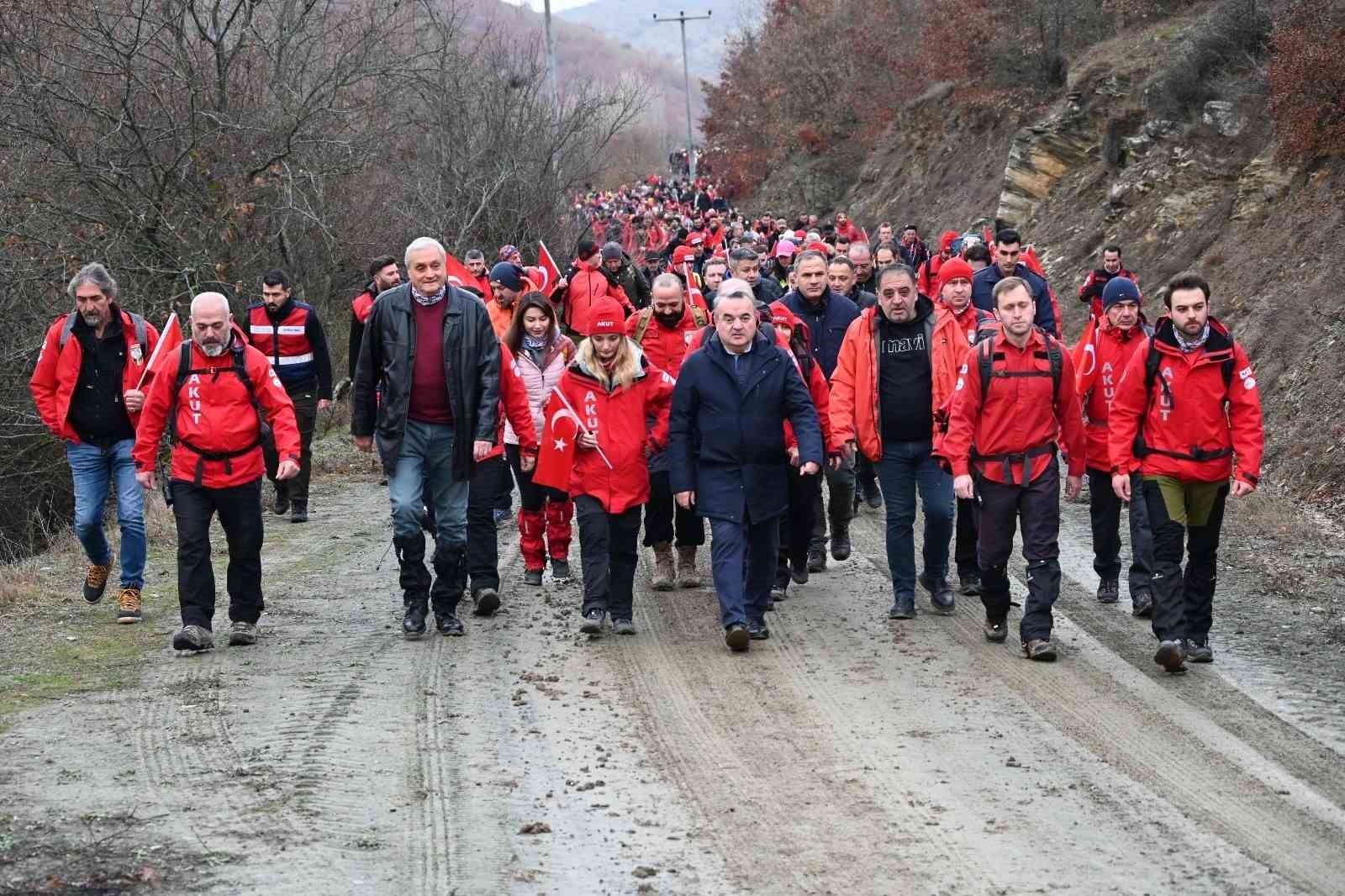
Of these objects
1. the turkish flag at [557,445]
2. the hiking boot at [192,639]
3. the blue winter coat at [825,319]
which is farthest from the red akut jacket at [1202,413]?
the hiking boot at [192,639]

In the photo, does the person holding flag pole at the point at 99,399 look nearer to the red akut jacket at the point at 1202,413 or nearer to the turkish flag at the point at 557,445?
the turkish flag at the point at 557,445

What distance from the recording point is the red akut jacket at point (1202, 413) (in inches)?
333

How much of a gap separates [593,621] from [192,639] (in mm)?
2256

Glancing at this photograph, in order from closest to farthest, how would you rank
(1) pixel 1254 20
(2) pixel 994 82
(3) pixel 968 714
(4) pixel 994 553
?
1. (3) pixel 968 714
2. (4) pixel 994 553
3. (1) pixel 1254 20
4. (2) pixel 994 82

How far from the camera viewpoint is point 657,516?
1089cm

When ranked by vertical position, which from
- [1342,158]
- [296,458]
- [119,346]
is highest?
[1342,158]

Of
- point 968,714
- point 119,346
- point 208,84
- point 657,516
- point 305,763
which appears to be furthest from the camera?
point 208,84

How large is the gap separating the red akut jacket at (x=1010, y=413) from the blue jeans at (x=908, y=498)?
0.88m

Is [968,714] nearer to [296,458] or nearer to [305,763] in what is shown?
[305,763]

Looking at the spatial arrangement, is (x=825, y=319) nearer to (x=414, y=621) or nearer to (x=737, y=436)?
(x=737, y=436)

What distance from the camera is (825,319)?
11.2 meters

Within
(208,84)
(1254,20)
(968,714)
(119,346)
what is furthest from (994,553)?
(1254,20)

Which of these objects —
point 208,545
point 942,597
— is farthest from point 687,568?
point 208,545

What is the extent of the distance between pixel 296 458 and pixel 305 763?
2.64 metres
